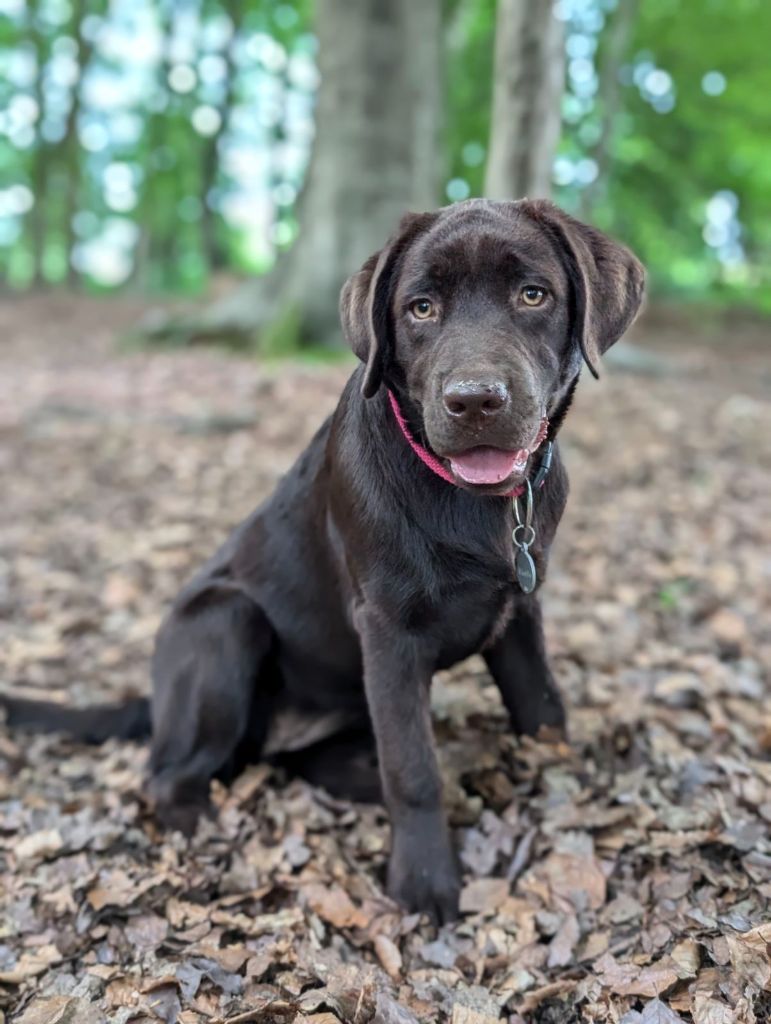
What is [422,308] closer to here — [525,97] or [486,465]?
[486,465]

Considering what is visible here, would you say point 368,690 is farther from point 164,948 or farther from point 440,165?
point 440,165

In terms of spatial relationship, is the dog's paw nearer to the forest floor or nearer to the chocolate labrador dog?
the forest floor

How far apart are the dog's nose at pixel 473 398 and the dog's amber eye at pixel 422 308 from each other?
1.16 feet

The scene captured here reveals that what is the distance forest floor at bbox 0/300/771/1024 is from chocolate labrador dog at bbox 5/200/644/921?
322 mm

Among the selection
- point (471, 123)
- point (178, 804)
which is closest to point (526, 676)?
point (178, 804)

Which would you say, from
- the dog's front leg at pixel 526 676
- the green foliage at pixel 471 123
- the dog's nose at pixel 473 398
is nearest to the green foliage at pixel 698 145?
the green foliage at pixel 471 123

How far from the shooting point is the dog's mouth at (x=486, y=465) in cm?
232

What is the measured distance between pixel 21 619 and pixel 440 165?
8222 mm

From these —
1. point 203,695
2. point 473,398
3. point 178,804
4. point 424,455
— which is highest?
point 473,398

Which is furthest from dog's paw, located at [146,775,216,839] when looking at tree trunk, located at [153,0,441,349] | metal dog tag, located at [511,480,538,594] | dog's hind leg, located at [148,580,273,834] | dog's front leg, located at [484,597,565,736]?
tree trunk, located at [153,0,441,349]

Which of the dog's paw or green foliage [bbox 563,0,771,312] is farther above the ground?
green foliage [bbox 563,0,771,312]

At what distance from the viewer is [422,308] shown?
2512mm

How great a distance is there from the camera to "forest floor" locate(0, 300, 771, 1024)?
7.47 ft

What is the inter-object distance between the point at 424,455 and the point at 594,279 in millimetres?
672
